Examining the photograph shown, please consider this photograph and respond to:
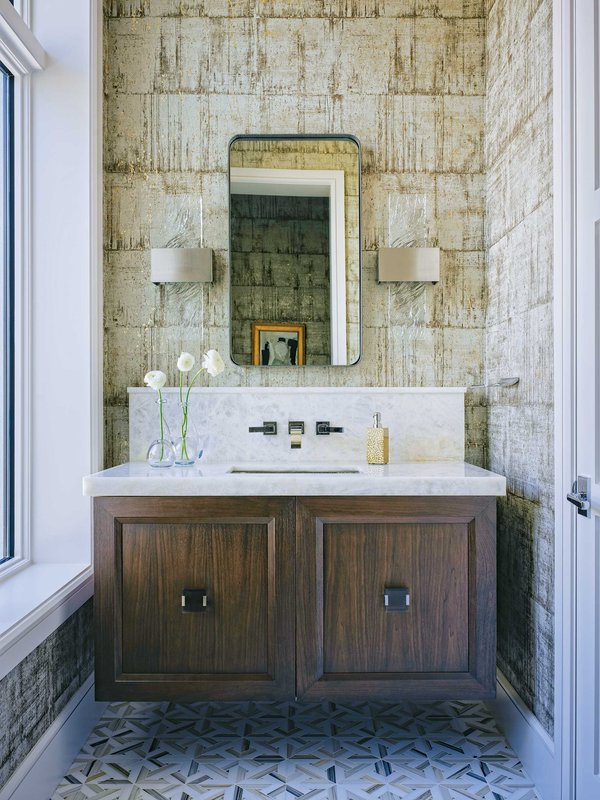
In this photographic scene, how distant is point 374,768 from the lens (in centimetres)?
173

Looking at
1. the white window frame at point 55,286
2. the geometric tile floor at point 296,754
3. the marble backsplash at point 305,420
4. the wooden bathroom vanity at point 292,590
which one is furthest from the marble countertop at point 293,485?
the geometric tile floor at point 296,754

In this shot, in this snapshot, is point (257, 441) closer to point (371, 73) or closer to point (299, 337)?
point (299, 337)

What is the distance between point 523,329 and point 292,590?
108cm

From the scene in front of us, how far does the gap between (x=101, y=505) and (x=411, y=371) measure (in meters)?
1.23

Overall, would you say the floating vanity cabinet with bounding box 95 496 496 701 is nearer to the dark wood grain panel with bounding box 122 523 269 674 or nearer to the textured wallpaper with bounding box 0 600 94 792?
the dark wood grain panel with bounding box 122 523 269 674

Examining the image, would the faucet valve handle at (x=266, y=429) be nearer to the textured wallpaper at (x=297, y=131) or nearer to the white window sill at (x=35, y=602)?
the textured wallpaper at (x=297, y=131)

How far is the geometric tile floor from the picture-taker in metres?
1.63

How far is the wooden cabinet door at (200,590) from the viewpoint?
171 centimetres

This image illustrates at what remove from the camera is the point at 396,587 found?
5.60 feet

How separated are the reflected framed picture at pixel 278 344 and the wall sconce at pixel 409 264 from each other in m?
0.38

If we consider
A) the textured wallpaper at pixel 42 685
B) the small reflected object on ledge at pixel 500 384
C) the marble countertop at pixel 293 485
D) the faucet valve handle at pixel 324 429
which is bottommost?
the textured wallpaper at pixel 42 685

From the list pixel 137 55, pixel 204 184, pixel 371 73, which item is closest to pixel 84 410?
pixel 204 184

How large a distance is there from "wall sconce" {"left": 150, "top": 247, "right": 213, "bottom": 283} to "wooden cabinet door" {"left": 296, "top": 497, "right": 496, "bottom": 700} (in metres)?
1.00

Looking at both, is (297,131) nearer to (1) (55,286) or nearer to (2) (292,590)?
(1) (55,286)
